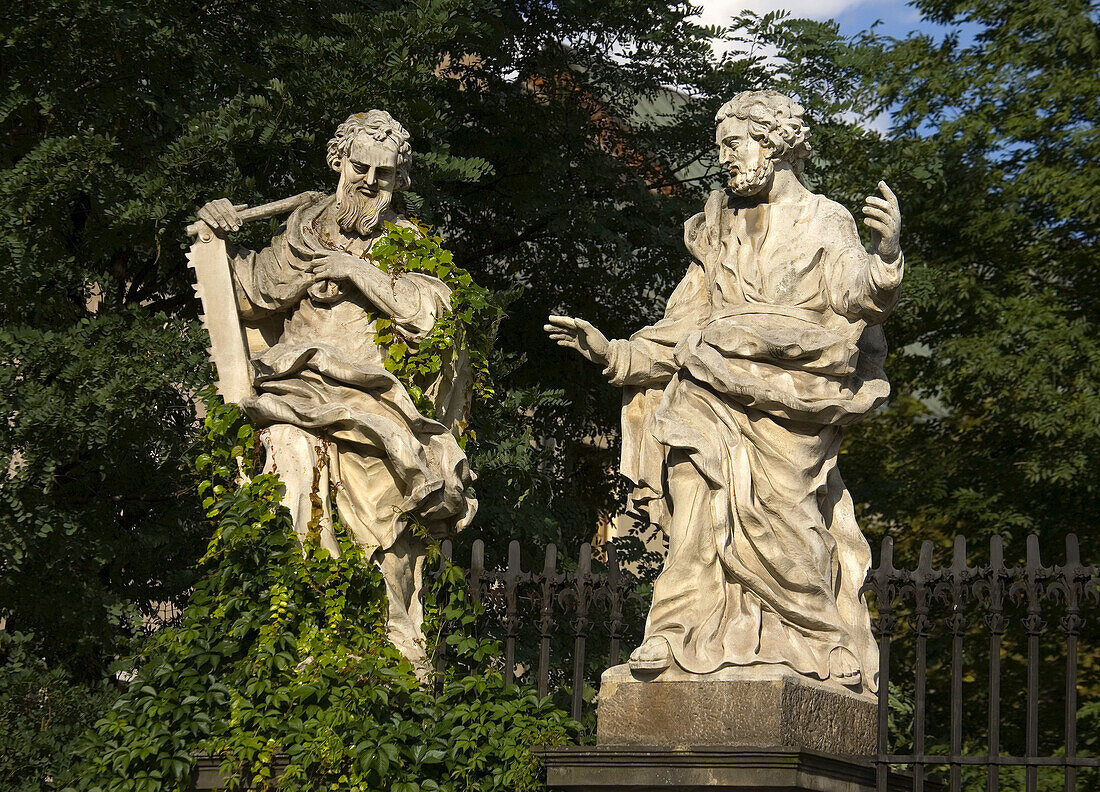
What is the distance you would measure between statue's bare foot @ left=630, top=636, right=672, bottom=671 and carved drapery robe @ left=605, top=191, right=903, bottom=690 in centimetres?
3

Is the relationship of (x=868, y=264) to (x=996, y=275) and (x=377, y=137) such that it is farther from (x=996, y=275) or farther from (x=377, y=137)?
(x=996, y=275)

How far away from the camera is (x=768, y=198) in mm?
6758

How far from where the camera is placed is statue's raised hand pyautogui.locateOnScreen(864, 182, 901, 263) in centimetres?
624

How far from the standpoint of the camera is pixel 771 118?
21.7 ft

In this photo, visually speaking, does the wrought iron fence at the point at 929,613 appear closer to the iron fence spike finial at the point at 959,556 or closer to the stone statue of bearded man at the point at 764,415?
the iron fence spike finial at the point at 959,556

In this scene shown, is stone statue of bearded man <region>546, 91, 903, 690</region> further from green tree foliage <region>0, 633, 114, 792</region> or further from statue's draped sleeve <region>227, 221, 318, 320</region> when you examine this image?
green tree foliage <region>0, 633, 114, 792</region>

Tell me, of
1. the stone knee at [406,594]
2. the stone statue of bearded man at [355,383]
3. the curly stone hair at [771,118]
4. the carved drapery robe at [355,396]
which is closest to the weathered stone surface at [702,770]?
the stone knee at [406,594]

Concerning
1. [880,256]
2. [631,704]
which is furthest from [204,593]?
[880,256]

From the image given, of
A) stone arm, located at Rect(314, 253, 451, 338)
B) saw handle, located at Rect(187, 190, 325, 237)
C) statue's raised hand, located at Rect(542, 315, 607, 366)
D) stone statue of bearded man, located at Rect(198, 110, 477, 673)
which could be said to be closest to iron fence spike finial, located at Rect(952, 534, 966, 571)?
statue's raised hand, located at Rect(542, 315, 607, 366)

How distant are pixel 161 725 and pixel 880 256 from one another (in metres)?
3.25

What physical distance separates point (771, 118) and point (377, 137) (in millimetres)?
1732

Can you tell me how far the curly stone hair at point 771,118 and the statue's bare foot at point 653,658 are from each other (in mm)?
1934

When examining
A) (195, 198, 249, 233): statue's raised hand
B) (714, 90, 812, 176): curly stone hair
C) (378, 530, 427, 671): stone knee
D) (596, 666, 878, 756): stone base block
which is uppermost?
(714, 90, 812, 176): curly stone hair

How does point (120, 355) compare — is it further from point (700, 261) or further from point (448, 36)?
point (700, 261)
